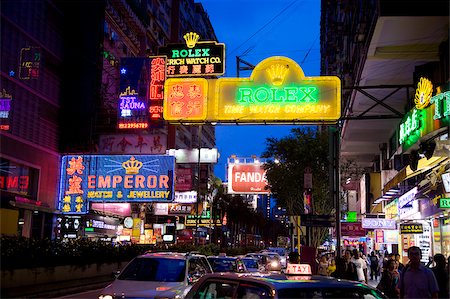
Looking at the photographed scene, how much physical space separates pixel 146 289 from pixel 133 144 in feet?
77.4

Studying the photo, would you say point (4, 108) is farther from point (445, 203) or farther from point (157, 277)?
point (445, 203)

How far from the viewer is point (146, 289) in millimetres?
10641

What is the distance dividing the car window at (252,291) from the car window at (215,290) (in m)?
0.15

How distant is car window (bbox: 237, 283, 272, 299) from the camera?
532 centimetres

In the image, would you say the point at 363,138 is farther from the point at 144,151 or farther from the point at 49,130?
the point at 49,130

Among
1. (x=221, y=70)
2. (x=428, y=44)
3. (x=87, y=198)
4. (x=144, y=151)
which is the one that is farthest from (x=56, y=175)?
(x=428, y=44)

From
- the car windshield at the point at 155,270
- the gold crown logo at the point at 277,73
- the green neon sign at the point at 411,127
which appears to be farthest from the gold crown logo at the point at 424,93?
the car windshield at the point at 155,270

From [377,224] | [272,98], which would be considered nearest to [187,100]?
[272,98]

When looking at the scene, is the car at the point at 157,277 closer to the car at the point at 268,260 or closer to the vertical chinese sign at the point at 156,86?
the car at the point at 268,260

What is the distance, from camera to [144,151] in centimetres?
3331

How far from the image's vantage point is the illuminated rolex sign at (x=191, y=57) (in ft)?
69.8

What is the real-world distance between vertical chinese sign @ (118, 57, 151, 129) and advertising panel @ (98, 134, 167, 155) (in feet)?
4.28

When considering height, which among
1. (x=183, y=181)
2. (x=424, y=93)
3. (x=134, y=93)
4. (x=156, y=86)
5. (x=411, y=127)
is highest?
(x=156, y=86)

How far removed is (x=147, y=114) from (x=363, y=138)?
12262 millimetres
